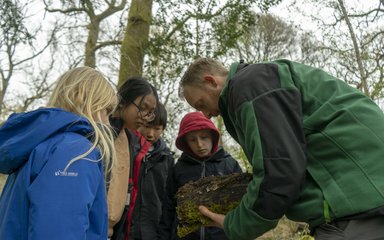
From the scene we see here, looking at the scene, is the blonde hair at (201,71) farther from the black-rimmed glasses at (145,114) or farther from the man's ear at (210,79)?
the black-rimmed glasses at (145,114)

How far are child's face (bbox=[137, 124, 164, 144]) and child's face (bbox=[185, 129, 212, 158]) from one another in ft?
0.78

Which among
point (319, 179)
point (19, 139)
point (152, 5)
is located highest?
point (152, 5)

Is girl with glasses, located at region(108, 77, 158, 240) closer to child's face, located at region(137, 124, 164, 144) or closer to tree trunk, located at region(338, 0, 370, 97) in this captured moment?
child's face, located at region(137, 124, 164, 144)

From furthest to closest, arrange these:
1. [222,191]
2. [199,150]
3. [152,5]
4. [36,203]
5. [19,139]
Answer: [152,5], [199,150], [222,191], [19,139], [36,203]

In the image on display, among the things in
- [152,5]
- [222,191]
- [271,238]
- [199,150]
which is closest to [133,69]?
[152,5]

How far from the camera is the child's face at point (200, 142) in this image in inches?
151

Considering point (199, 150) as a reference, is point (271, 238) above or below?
below

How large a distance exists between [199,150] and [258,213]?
1734 mm

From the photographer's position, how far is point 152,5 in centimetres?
966

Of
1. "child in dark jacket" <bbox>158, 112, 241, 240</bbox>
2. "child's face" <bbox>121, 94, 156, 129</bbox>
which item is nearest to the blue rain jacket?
"child's face" <bbox>121, 94, 156, 129</bbox>

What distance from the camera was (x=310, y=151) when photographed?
212cm

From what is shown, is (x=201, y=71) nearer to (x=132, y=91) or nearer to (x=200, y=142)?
(x=132, y=91)

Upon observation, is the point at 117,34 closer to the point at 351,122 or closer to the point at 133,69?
the point at 133,69

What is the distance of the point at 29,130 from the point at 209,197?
120 cm
